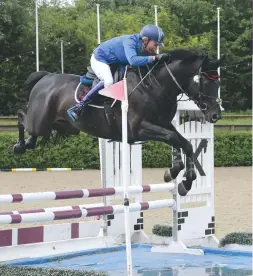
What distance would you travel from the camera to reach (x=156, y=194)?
12.5m

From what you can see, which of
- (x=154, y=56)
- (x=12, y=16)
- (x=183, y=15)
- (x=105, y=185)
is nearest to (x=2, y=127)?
(x=12, y=16)

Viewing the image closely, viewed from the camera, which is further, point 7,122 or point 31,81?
point 7,122

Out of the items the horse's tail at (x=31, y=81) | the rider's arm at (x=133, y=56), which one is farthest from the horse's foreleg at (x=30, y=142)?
the rider's arm at (x=133, y=56)

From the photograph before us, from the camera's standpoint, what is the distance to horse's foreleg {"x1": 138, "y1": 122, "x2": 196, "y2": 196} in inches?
223

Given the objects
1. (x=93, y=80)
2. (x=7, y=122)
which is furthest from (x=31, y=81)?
(x=7, y=122)

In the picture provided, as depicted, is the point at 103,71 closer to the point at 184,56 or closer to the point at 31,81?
the point at 184,56

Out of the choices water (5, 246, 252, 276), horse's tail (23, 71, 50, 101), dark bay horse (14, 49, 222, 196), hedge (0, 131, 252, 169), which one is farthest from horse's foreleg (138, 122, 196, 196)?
hedge (0, 131, 252, 169)

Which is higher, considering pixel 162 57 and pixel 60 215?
pixel 162 57

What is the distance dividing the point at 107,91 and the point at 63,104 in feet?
5.33

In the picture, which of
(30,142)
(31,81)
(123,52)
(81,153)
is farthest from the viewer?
(81,153)

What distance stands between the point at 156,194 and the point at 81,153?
16.7 feet

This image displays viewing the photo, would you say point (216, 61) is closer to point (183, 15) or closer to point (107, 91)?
point (107, 91)

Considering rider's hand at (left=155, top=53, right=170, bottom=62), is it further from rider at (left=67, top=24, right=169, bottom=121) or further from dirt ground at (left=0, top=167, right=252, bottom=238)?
dirt ground at (left=0, top=167, right=252, bottom=238)

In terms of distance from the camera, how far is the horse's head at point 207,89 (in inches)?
230
